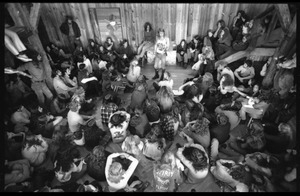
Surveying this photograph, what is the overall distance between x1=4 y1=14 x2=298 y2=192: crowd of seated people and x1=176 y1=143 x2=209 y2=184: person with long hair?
0.02m

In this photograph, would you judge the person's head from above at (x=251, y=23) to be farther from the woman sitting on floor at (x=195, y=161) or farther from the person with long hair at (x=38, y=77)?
the person with long hair at (x=38, y=77)

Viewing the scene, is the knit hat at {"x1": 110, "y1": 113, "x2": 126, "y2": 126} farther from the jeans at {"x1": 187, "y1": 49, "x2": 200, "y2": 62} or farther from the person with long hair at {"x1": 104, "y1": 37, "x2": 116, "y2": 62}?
the jeans at {"x1": 187, "y1": 49, "x2": 200, "y2": 62}

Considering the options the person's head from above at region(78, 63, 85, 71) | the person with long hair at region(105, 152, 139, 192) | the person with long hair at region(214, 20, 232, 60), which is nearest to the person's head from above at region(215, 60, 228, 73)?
the person with long hair at region(214, 20, 232, 60)

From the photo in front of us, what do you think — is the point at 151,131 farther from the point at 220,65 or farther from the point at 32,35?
the point at 32,35

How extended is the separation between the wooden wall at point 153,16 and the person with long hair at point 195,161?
4.80 meters

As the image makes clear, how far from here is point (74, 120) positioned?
17.0 feet

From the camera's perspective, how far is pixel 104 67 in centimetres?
700

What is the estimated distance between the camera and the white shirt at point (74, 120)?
515 centimetres

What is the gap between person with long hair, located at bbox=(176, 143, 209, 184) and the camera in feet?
13.5

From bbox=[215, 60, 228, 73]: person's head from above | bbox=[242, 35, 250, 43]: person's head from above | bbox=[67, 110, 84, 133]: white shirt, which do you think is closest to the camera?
bbox=[67, 110, 84, 133]: white shirt

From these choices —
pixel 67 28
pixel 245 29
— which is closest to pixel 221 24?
pixel 245 29

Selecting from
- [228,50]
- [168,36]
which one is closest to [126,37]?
[168,36]

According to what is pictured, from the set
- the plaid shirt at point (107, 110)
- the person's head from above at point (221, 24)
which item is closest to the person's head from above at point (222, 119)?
the plaid shirt at point (107, 110)

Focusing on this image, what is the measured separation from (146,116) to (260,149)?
2633 millimetres
